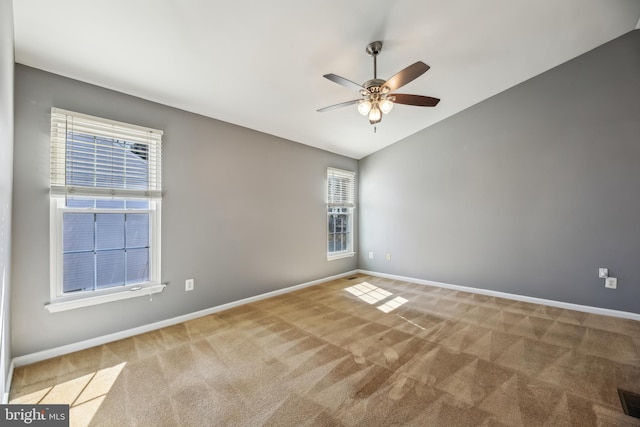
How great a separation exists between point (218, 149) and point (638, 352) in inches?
183

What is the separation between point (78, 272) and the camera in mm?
2346

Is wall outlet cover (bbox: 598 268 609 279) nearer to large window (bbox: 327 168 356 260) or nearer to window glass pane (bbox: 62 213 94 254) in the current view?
large window (bbox: 327 168 356 260)

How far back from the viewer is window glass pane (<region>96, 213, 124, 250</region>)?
96.5 inches

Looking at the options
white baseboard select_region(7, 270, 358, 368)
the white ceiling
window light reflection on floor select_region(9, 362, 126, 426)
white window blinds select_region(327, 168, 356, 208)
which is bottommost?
window light reflection on floor select_region(9, 362, 126, 426)

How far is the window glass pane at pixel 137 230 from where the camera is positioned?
104 inches

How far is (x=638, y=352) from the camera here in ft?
7.34

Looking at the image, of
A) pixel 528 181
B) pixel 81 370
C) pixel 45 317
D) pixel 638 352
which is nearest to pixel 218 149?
pixel 45 317

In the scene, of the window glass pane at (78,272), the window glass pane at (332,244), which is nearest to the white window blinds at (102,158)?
the window glass pane at (78,272)

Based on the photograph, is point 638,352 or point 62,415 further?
point 638,352

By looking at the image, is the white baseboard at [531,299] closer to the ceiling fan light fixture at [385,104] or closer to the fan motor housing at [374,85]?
the ceiling fan light fixture at [385,104]

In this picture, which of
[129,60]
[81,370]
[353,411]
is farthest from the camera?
[129,60]

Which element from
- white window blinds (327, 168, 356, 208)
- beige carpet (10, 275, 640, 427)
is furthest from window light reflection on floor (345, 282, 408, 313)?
white window blinds (327, 168, 356, 208)

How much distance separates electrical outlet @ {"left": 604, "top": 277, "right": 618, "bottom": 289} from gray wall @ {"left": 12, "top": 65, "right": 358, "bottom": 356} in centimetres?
363

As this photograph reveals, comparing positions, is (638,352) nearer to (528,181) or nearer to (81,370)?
(528,181)
